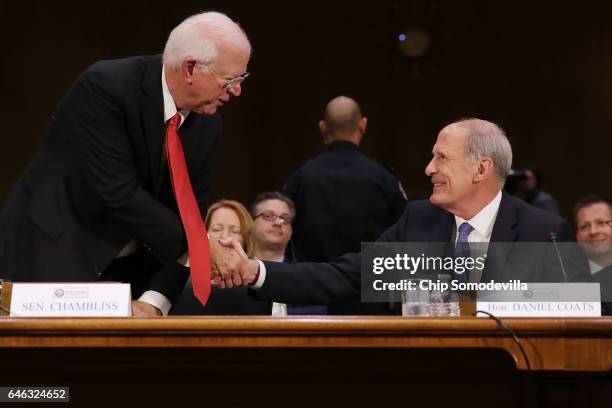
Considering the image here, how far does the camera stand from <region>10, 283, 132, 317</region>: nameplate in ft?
6.73

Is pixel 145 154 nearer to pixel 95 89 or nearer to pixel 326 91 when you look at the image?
pixel 95 89

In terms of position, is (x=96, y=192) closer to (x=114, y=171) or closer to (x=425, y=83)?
(x=114, y=171)

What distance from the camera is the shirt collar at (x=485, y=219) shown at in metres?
3.00

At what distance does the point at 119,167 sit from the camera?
107 inches

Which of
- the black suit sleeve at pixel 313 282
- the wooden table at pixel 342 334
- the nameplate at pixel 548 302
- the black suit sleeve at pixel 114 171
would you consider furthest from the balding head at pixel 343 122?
the wooden table at pixel 342 334

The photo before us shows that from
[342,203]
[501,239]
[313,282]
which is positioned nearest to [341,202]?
[342,203]

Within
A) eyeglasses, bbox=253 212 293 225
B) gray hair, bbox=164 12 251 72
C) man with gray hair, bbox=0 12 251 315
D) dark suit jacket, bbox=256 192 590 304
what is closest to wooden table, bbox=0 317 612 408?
dark suit jacket, bbox=256 192 590 304

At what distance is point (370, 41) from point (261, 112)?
961 millimetres

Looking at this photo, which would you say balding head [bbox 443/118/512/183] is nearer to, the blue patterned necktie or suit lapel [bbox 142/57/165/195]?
the blue patterned necktie

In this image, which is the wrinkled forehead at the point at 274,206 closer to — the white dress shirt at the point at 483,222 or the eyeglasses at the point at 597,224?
the eyeglasses at the point at 597,224

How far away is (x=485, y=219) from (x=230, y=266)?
833 millimetres

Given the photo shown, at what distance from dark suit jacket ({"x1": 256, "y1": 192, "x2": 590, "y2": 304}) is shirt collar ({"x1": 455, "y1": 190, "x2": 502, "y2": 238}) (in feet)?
0.07

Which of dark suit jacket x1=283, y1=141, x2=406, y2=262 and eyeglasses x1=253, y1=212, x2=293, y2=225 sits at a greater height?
dark suit jacket x1=283, y1=141, x2=406, y2=262

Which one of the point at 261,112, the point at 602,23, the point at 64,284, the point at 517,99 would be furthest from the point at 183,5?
the point at 64,284
